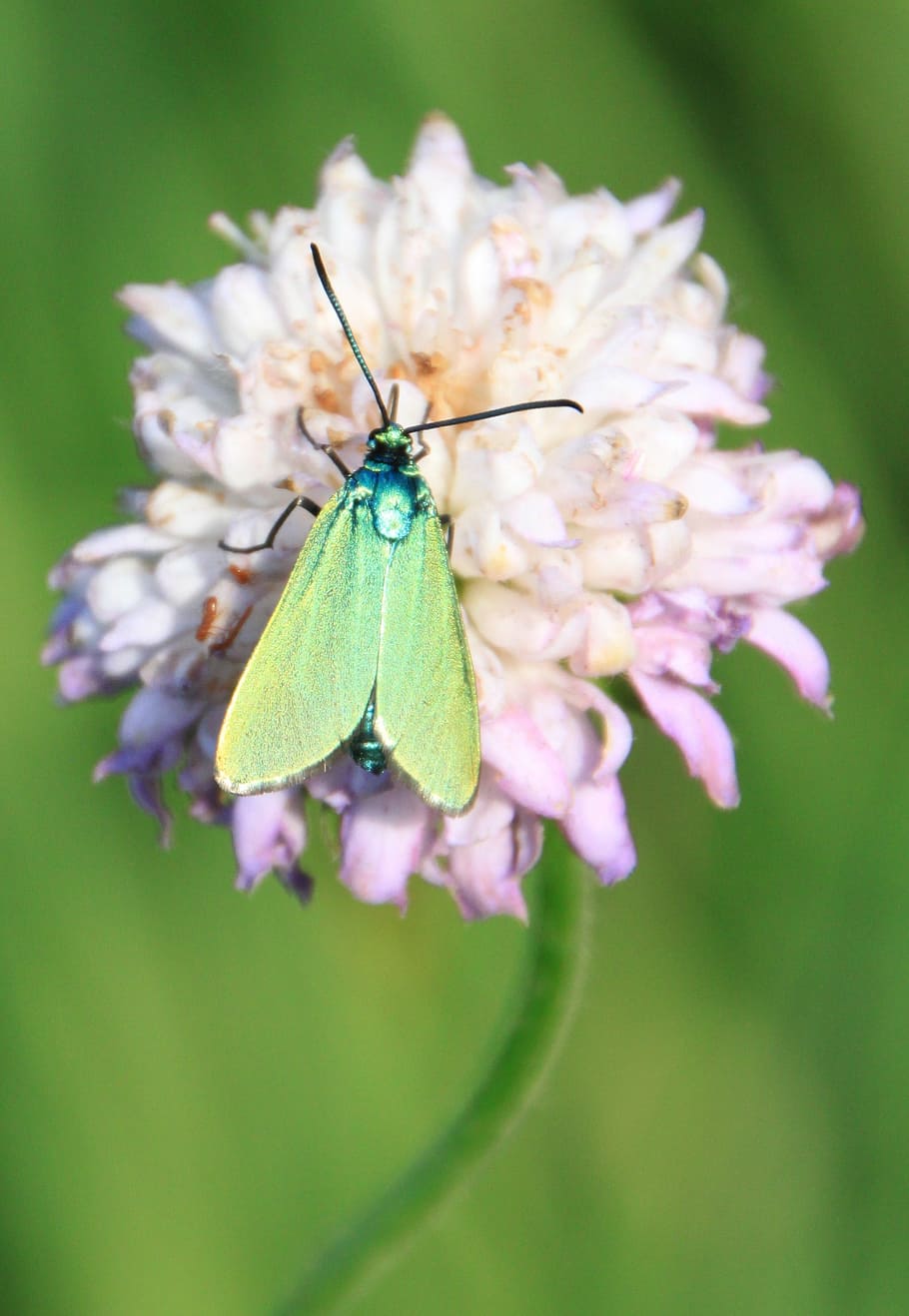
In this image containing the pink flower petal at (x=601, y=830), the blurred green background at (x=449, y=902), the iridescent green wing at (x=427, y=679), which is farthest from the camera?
the blurred green background at (x=449, y=902)

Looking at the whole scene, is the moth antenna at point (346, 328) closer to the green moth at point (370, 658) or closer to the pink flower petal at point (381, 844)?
the green moth at point (370, 658)

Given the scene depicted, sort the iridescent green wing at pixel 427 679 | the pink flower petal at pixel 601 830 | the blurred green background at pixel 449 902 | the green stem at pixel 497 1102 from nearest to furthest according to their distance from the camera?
the iridescent green wing at pixel 427 679, the pink flower petal at pixel 601 830, the green stem at pixel 497 1102, the blurred green background at pixel 449 902

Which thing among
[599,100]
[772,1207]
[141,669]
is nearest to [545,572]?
[141,669]

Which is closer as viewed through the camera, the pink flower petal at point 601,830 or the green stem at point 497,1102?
the pink flower petal at point 601,830

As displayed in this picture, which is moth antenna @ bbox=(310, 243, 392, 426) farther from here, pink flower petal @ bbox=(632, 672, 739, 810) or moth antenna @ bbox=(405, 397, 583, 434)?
pink flower petal @ bbox=(632, 672, 739, 810)

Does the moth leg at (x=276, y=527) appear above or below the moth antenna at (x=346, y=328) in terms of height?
below

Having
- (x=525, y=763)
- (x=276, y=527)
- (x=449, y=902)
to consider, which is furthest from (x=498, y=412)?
(x=449, y=902)

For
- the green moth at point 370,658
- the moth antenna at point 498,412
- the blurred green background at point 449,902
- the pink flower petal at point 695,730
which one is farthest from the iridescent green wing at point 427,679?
the blurred green background at point 449,902
